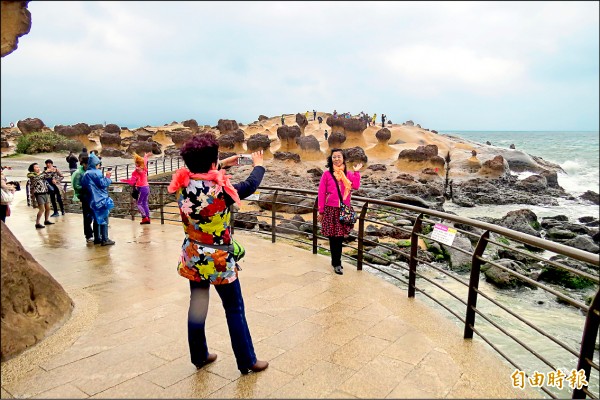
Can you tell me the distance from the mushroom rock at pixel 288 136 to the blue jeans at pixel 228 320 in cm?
2787

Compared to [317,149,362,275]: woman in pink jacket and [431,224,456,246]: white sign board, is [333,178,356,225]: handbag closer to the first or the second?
[317,149,362,275]: woman in pink jacket

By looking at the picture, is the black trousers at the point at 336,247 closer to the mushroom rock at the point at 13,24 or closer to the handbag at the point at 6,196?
the mushroom rock at the point at 13,24

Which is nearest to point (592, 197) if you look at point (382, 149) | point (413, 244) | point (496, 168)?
point (496, 168)

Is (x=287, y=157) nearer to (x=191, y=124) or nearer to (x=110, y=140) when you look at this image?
(x=110, y=140)

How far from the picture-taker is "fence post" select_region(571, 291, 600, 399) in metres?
2.29

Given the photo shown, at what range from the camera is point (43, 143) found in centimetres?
2797

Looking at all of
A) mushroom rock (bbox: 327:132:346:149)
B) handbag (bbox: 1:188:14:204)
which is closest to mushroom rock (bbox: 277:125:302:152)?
mushroom rock (bbox: 327:132:346:149)

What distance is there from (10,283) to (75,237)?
4.88m

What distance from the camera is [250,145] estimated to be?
29.1 metres

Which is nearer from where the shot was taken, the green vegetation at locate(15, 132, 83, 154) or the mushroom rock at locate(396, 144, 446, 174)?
the green vegetation at locate(15, 132, 83, 154)

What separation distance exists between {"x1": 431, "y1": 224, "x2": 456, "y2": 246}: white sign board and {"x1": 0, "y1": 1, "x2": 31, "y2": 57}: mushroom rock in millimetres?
3615

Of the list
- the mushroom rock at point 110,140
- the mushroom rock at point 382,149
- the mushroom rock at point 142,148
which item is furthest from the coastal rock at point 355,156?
the mushroom rock at point 110,140

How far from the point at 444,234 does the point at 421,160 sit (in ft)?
83.5

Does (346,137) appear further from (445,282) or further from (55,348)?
(55,348)
